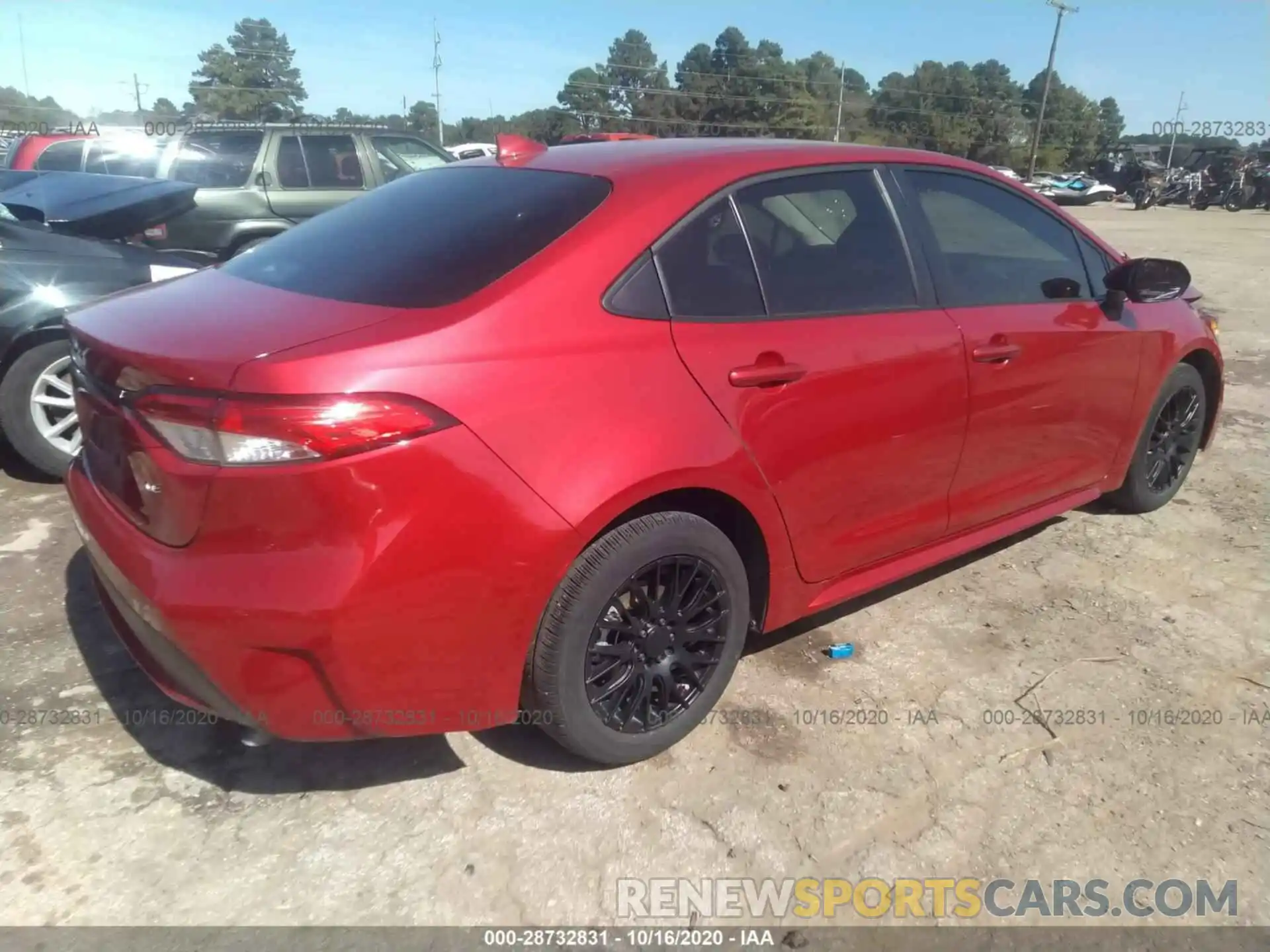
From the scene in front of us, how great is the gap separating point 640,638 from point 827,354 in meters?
0.96

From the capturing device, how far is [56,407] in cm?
422

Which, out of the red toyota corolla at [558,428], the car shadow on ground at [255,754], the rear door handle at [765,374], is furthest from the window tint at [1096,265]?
the car shadow on ground at [255,754]

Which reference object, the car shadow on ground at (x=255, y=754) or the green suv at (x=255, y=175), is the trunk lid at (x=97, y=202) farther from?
the car shadow on ground at (x=255, y=754)

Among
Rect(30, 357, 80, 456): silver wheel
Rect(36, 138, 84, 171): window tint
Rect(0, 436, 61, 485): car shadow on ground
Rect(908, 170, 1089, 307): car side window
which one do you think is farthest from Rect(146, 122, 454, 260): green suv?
Rect(908, 170, 1089, 307): car side window

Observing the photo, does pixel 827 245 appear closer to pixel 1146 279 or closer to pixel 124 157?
pixel 1146 279

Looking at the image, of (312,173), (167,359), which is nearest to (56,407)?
(167,359)

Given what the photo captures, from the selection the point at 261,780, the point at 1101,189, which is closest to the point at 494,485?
the point at 261,780

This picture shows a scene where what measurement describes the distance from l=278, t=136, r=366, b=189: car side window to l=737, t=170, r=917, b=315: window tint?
21.9 feet

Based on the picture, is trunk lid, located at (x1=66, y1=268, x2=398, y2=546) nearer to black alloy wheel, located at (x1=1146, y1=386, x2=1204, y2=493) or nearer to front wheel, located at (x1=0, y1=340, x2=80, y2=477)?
front wheel, located at (x1=0, y1=340, x2=80, y2=477)

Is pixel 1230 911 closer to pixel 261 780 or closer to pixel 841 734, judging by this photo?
pixel 841 734

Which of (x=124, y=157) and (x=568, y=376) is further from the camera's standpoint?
(x=124, y=157)

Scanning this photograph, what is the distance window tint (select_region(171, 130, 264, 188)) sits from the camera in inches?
308

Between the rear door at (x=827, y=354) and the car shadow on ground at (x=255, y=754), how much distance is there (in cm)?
124

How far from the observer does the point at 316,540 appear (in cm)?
188
